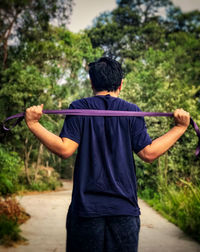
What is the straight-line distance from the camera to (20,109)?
14758mm

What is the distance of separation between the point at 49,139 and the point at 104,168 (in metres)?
0.37

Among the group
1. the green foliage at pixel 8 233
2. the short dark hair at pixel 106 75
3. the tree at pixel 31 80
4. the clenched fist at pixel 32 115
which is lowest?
the green foliage at pixel 8 233

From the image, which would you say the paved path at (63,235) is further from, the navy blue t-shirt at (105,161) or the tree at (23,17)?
the tree at (23,17)

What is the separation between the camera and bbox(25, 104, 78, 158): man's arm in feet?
6.09

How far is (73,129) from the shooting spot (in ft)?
6.23

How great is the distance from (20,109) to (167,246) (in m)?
10.7

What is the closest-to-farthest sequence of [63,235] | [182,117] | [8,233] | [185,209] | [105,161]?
[105,161], [182,117], [8,233], [63,235], [185,209]

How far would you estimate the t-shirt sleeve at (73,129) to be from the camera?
1.89 metres

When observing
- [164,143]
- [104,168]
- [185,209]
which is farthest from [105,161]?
→ [185,209]

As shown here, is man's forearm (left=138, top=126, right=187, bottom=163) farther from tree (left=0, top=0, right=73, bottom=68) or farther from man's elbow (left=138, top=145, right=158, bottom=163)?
tree (left=0, top=0, right=73, bottom=68)

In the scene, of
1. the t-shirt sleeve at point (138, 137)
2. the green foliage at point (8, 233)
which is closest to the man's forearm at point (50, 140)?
the t-shirt sleeve at point (138, 137)

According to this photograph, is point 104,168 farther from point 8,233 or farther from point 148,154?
point 8,233

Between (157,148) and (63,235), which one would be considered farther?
(63,235)

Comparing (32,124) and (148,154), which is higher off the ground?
(32,124)
